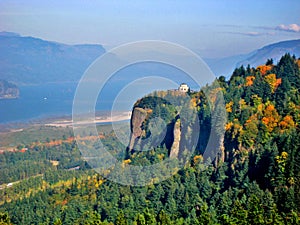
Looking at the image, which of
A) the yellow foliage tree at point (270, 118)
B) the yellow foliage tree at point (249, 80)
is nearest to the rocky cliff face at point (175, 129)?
the yellow foliage tree at point (270, 118)

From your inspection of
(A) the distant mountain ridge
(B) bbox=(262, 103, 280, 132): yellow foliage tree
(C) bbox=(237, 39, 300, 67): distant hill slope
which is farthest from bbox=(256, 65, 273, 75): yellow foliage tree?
(A) the distant mountain ridge

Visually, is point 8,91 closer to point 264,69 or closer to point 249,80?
point 264,69

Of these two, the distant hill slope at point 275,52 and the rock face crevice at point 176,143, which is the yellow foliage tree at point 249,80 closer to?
the rock face crevice at point 176,143

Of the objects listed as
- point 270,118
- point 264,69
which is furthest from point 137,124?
point 264,69

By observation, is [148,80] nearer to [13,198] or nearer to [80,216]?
[80,216]

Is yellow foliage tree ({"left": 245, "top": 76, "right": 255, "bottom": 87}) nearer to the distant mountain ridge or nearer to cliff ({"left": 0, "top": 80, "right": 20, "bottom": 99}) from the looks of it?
cliff ({"left": 0, "top": 80, "right": 20, "bottom": 99})

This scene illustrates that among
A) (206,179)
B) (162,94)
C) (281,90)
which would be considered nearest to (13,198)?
(162,94)

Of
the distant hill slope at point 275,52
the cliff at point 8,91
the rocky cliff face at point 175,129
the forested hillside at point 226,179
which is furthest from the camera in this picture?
the cliff at point 8,91
